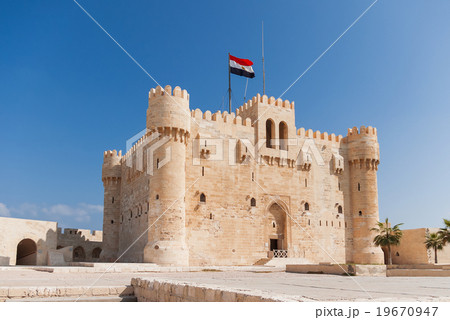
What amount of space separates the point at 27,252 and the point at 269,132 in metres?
21.1

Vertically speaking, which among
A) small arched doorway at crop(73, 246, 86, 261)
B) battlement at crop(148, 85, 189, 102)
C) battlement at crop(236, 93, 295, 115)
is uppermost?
battlement at crop(236, 93, 295, 115)

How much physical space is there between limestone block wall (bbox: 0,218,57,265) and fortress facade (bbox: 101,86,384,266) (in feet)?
13.6

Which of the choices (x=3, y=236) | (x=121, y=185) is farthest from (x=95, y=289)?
(x=121, y=185)

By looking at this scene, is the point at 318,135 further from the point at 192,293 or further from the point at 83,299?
the point at 192,293

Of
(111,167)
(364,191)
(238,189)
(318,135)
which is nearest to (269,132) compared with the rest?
(318,135)

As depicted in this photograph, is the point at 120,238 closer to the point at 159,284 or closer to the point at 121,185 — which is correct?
the point at 121,185

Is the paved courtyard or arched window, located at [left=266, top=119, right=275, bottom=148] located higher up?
arched window, located at [left=266, top=119, right=275, bottom=148]

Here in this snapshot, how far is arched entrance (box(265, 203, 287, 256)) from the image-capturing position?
1109 inches

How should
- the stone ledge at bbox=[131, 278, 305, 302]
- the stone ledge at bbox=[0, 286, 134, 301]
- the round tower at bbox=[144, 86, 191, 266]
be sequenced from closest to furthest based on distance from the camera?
1. the stone ledge at bbox=[131, 278, 305, 302]
2. the stone ledge at bbox=[0, 286, 134, 301]
3. the round tower at bbox=[144, 86, 191, 266]

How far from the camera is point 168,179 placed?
2362 cm

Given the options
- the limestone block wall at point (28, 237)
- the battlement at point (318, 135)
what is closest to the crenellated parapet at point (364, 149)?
the battlement at point (318, 135)

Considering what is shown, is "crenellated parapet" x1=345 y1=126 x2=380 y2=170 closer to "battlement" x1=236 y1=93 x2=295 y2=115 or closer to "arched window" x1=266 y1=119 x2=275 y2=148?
"battlement" x1=236 y1=93 x2=295 y2=115

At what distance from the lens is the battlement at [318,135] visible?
30884 millimetres

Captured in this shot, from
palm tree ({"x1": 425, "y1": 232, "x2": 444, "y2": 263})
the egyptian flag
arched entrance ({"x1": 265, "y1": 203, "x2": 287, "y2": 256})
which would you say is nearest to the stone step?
arched entrance ({"x1": 265, "y1": 203, "x2": 287, "y2": 256})
